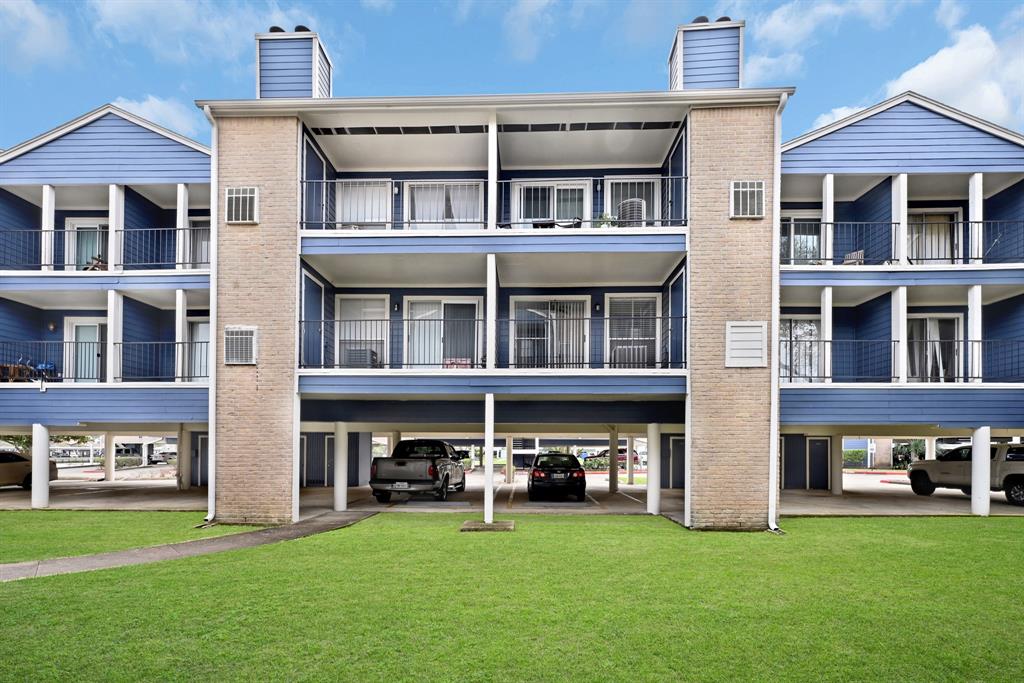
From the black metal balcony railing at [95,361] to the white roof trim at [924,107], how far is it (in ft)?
55.1

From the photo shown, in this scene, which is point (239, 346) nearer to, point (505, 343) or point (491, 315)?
point (491, 315)

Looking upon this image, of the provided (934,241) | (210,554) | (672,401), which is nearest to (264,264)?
(210,554)

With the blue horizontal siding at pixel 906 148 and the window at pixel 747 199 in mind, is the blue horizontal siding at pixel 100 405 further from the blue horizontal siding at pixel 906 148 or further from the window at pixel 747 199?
the blue horizontal siding at pixel 906 148

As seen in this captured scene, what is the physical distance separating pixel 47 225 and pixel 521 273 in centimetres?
1225

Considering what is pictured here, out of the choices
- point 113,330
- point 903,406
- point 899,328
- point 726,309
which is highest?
point 726,309

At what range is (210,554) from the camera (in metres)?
10.3

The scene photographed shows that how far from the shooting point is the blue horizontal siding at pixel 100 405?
1512 centimetres

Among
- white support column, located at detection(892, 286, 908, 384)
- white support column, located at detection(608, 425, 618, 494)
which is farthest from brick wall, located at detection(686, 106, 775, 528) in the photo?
white support column, located at detection(608, 425, 618, 494)

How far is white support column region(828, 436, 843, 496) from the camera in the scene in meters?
19.9

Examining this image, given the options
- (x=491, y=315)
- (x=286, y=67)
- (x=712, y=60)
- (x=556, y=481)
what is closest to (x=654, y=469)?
(x=556, y=481)

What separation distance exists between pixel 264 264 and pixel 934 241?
1739cm

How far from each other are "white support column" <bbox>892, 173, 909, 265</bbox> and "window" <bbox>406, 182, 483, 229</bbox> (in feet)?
34.0

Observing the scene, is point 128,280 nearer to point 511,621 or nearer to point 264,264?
point 264,264

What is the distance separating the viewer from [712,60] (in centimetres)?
1468
